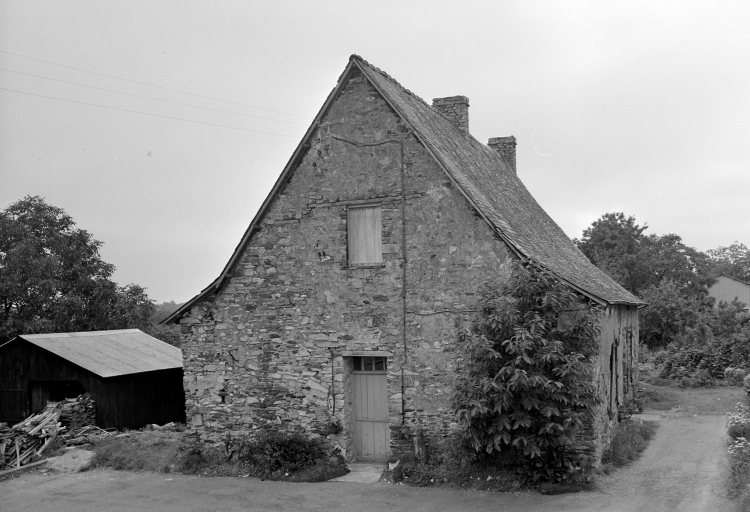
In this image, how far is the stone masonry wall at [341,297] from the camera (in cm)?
1359

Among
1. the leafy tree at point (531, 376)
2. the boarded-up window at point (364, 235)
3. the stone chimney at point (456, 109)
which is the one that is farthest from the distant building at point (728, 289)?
the boarded-up window at point (364, 235)

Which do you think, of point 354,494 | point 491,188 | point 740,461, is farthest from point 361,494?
point 491,188

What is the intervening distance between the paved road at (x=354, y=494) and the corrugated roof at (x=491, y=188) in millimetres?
3359

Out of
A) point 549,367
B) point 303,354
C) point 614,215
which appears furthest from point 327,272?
point 614,215

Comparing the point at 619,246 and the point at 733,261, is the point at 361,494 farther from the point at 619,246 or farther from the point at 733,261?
the point at 733,261

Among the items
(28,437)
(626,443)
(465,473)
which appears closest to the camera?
(465,473)

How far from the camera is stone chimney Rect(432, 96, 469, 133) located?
20484mm

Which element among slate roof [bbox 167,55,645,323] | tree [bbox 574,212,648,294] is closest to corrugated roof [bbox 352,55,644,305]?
slate roof [bbox 167,55,645,323]

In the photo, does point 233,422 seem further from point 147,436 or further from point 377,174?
point 377,174

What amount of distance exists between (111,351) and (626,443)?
14247 mm

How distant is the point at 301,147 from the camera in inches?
580

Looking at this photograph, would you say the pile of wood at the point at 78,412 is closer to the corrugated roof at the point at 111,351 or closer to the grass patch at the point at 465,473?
the corrugated roof at the point at 111,351

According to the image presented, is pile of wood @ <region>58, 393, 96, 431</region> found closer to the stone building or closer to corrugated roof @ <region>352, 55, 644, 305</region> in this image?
the stone building

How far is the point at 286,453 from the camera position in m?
14.3
